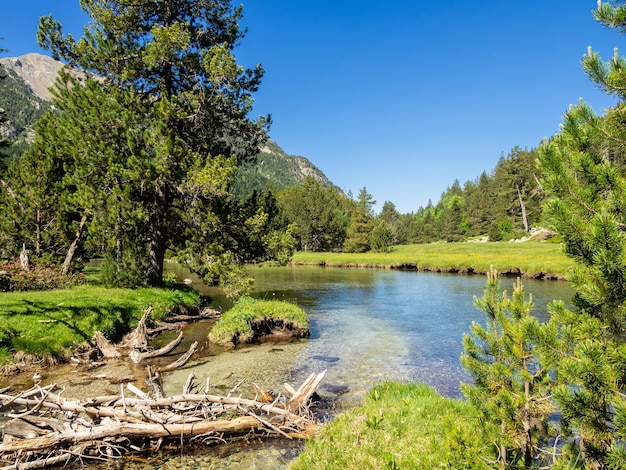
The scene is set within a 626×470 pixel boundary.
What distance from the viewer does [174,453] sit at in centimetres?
812

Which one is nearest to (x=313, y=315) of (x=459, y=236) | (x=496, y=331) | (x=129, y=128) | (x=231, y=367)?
(x=231, y=367)

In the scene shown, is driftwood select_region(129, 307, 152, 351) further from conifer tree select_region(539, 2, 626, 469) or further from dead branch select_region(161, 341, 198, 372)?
conifer tree select_region(539, 2, 626, 469)

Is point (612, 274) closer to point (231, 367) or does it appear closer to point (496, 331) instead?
point (496, 331)

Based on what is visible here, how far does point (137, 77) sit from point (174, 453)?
22067mm

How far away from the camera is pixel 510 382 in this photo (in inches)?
205

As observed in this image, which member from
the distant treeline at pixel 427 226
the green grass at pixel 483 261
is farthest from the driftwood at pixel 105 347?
the distant treeline at pixel 427 226

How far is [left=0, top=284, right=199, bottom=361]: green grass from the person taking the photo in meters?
13.9

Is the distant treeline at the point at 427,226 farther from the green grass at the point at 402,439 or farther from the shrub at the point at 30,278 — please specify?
the green grass at the point at 402,439

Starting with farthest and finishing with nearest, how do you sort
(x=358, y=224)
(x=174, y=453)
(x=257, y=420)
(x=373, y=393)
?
(x=358, y=224) < (x=373, y=393) < (x=257, y=420) < (x=174, y=453)

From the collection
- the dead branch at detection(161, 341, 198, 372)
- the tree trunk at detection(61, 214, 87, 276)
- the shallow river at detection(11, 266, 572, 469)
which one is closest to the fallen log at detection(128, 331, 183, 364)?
the shallow river at detection(11, 266, 572, 469)

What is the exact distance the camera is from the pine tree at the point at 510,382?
490 cm

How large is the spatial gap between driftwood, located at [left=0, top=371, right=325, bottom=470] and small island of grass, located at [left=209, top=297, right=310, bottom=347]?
8.52 m

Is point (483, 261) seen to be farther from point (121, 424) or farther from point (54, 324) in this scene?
point (121, 424)

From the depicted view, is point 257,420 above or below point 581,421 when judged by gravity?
below
